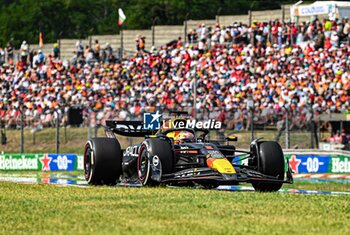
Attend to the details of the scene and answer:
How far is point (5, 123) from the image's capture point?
3588cm

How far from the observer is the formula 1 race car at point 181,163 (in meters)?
16.5

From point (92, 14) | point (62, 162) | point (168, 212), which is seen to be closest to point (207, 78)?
point (62, 162)

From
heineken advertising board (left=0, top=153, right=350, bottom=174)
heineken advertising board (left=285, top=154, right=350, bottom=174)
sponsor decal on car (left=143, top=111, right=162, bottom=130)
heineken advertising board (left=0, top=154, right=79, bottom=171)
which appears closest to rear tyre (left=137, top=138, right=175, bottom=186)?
sponsor decal on car (left=143, top=111, right=162, bottom=130)

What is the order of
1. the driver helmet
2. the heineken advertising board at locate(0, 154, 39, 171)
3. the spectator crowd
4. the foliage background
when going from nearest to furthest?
the driver helmet < the heineken advertising board at locate(0, 154, 39, 171) < the spectator crowd < the foliage background

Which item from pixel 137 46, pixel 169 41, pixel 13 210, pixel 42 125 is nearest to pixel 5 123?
pixel 42 125

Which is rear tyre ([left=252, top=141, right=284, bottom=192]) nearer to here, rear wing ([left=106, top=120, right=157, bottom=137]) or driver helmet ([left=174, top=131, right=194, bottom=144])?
driver helmet ([left=174, top=131, right=194, bottom=144])

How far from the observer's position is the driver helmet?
18.0 m

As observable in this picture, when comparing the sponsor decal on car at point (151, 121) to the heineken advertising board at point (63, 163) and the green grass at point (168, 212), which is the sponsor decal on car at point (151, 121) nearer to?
the green grass at point (168, 212)

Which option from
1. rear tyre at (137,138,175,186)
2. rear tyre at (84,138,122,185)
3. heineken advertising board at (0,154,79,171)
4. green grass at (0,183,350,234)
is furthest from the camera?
heineken advertising board at (0,154,79,171)

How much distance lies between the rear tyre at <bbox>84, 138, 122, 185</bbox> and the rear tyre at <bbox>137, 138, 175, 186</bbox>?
2.49 ft

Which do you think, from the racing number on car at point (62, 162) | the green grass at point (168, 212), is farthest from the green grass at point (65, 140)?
the green grass at point (168, 212)

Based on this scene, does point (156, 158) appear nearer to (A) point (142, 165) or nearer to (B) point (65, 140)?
(A) point (142, 165)

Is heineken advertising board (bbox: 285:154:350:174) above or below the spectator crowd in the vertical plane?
below

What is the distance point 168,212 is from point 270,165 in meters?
5.20
